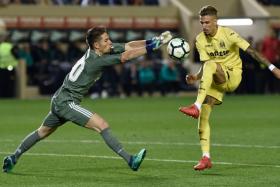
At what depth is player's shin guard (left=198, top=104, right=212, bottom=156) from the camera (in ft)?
41.2

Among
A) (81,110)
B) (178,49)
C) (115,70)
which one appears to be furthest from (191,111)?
(115,70)

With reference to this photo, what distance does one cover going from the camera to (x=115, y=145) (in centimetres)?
1188

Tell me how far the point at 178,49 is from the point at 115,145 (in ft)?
5.20

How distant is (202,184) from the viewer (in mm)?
11039

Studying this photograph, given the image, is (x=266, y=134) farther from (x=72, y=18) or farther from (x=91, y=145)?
(x=72, y=18)

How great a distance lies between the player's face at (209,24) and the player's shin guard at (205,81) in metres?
0.51

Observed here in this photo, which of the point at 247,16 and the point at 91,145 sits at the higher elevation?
the point at 91,145

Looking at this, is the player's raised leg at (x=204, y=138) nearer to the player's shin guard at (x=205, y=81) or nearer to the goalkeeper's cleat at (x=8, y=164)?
the player's shin guard at (x=205, y=81)

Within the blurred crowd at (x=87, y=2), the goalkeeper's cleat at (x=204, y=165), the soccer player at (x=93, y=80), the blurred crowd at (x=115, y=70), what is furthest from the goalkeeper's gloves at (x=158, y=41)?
the blurred crowd at (x=87, y=2)

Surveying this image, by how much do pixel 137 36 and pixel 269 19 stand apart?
18.6 ft

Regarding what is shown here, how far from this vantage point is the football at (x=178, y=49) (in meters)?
12.4

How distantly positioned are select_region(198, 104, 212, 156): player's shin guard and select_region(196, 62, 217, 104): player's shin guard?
1.64 feet

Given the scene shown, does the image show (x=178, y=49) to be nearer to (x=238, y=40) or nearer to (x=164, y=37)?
(x=164, y=37)

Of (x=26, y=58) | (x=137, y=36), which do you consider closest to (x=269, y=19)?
(x=137, y=36)
